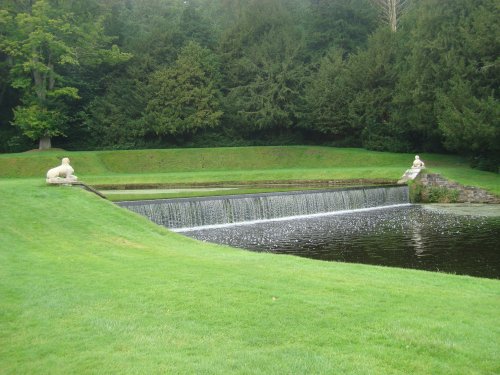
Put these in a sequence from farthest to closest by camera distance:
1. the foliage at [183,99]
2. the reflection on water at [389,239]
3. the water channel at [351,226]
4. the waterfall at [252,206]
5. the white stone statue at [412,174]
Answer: the foliage at [183,99] → the white stone statue at [412,174] → the waterfall at [252,206] → the water channel at [351,226] → the reflection on water at [389,239]

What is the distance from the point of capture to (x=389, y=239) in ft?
55.9

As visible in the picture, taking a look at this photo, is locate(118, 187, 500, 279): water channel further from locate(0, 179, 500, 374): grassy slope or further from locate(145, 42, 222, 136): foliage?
locate(145, 42, 222, 136): foliage

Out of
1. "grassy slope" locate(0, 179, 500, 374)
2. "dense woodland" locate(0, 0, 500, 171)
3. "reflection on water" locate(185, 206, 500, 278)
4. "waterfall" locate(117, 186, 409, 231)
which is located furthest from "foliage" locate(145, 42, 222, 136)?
"grassy slope" locate(0, 179, 500, 374)

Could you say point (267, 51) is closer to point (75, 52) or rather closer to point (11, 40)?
point (75, 52)

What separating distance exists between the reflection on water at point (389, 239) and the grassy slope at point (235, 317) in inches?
154

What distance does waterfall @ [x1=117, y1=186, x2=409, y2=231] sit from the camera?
2059 centimetres

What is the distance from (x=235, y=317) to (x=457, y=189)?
2279 cm

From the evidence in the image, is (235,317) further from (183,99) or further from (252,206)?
(183,99)

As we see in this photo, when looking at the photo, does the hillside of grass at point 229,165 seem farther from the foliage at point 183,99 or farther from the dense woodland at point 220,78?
the foliage at point 183,99

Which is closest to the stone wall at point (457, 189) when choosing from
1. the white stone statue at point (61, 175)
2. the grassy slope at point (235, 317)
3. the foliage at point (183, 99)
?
the white stone statue at point (61, 175)

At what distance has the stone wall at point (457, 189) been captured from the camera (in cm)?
2602

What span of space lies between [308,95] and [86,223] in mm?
32089

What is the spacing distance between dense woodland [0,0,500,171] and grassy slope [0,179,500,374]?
28830mm

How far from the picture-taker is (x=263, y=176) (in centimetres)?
3328
